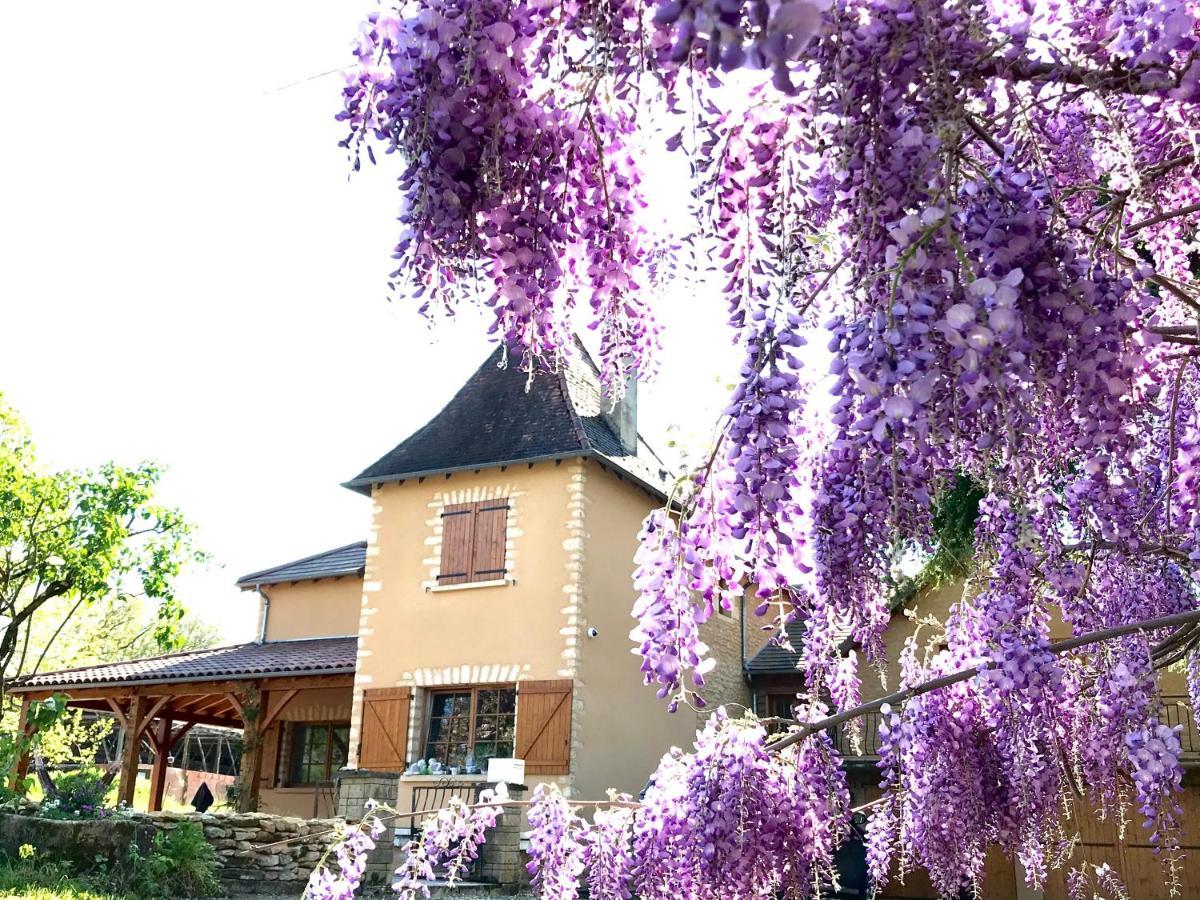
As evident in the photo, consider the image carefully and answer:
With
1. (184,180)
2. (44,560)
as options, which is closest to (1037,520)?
(184,180)

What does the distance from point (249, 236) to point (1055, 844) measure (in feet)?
25.1

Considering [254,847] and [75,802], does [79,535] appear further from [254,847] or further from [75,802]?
[254,847]

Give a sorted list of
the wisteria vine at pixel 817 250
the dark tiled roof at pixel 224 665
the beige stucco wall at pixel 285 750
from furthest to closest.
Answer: the beige stucco wall at pixel 285 750 → the dark tiled roof at pixel 224 665 → the wisteria vine at pixel 817 250

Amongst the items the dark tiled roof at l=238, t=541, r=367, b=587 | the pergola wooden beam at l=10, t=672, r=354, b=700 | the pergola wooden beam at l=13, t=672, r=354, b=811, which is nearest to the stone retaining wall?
the pergola wooden beam at l=10, t=672, r=354, b=700

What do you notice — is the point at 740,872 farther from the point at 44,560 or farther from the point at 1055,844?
the point at 44,560

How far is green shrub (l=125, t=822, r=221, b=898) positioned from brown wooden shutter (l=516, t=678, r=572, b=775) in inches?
135

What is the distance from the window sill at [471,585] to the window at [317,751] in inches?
149

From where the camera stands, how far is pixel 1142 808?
3572 mm

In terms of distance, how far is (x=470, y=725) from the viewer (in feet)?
39.2

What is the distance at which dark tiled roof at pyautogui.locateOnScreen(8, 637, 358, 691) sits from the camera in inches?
531

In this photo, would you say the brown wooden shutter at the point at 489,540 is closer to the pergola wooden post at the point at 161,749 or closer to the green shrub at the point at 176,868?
the green shrub at the point at 176,868

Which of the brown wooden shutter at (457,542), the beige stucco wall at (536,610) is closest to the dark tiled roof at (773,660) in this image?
the beige stucco wall at (536,610)

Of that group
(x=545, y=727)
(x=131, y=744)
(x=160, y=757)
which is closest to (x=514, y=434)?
(x=545, y=727)

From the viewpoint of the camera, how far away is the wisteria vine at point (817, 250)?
1.81m
